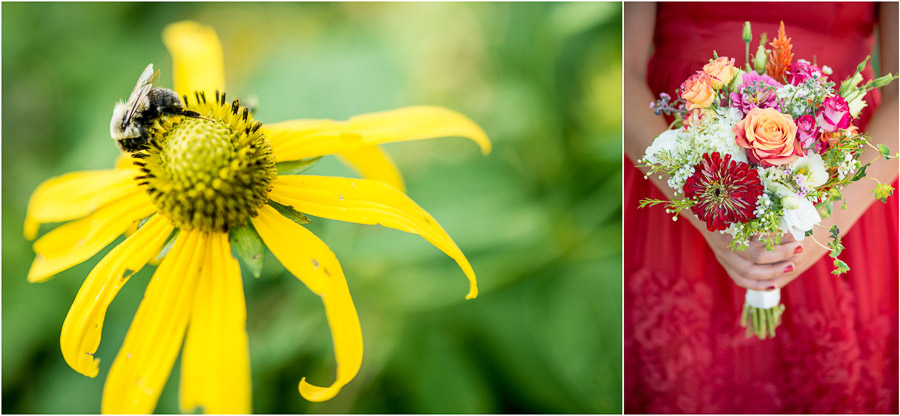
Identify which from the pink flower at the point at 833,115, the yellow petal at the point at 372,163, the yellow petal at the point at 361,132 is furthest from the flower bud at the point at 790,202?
the yellow petal at the point at 372,163

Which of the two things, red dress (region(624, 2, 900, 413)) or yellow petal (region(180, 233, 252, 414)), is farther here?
red dress (region(624, 2, 900, 413))

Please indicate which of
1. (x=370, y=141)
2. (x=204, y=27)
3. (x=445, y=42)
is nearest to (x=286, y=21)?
(x=204, y=27)

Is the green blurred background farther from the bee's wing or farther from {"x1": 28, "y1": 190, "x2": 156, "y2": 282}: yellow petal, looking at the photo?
the bee's wing

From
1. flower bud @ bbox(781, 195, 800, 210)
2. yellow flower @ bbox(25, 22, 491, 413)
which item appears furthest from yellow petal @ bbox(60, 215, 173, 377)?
flower bud @ bbox(781, 195, 800, 210)

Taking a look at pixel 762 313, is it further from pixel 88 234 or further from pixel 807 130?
pixel 88 234

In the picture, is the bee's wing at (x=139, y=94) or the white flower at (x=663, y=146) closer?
the bee's wing at (x=139, y=94)

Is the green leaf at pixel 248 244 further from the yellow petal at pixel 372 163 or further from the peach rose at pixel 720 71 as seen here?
the peach rose at pixel 720 71
